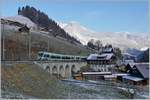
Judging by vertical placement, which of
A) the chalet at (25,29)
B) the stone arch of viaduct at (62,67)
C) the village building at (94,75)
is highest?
the chalet at (25,29)

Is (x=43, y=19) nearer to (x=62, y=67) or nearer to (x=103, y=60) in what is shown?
(x=62, y=67)

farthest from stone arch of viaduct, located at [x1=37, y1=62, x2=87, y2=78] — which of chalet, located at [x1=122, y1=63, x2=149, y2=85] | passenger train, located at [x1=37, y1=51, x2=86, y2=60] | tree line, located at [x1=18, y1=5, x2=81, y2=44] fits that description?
chalet, located at [x1=122, y1=63, x2=149, y2=85]

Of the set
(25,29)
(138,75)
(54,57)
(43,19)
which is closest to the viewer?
(138,75)

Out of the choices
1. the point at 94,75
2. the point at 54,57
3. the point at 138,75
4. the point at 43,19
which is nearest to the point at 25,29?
the point at 43,19

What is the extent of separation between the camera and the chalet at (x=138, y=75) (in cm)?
370

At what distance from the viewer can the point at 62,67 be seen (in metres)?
4.75

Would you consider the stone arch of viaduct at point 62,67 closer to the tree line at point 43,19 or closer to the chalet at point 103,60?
the chalet at point 103,60

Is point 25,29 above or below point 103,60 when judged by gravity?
above

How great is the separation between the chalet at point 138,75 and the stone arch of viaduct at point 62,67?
80cm

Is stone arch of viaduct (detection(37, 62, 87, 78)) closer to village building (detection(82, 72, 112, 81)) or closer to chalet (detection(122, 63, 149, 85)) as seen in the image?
village building (detection(82, 72, 112, 81))

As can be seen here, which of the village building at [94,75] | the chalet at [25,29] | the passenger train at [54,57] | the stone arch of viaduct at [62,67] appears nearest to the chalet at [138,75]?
the village building at [94,75]

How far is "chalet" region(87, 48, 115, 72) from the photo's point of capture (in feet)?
15.5

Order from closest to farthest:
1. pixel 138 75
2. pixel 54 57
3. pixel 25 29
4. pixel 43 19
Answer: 1. pixel 138 75
2. pixel 43 19
3. pixel 54 57
4. pixel 25 29

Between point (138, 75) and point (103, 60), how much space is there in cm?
103
